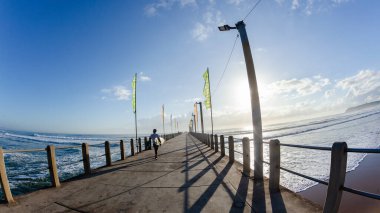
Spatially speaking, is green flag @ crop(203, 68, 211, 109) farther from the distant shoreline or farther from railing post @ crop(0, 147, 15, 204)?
railing post @ crop(0, 147, 15, 204)

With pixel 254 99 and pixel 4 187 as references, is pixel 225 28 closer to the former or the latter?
pixel 254 99

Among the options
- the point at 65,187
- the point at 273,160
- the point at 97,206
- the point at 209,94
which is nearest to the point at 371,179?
the point at 273,160

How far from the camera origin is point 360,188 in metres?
8.31

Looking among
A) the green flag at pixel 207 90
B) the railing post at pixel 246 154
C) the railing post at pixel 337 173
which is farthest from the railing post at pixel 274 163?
the green flag at pixel 207 90

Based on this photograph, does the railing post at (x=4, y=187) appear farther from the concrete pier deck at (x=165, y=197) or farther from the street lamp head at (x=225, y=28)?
the street lamp head at (x=225, y=28)

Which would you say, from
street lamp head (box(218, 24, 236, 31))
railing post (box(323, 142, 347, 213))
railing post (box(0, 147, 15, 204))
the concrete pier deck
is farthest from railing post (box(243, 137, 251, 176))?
railing post (box(0, 147, 15, 204))

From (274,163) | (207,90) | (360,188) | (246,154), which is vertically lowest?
(360,188)

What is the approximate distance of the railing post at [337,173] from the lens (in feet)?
10.00

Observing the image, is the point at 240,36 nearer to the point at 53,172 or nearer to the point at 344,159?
the point at 344,159

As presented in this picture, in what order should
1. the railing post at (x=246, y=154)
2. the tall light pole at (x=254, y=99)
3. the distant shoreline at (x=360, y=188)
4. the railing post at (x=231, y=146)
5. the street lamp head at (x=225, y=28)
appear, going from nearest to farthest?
the distant shoreline at (x=360, y=188) → the tall light pole at (x=254, y=99) → the railing post at (x=246, y=154) → the street lamp head at (x=225, y=28) → the railing post at (x=231, y=146)

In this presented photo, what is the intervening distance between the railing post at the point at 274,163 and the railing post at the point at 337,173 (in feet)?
6.13

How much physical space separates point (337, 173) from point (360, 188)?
23.1ft

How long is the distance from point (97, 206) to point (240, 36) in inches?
246

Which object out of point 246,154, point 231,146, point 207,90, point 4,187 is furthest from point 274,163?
point 207,90
